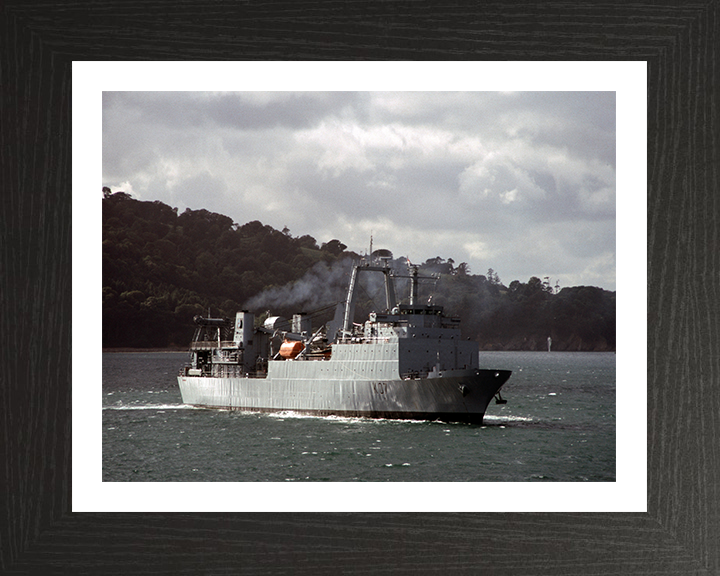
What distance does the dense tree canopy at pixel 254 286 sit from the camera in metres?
13.5

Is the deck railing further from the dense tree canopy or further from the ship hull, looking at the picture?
the ship hull

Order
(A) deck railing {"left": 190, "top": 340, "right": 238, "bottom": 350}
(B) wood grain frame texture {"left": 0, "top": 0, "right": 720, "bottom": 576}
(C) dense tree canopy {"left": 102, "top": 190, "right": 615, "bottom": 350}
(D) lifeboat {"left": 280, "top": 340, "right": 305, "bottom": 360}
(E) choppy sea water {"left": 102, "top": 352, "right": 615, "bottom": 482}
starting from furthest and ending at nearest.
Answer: (A) deck railing {"left": 190, "top": 340, "right": 238, "bottom": 350}, (D) lifeboat {"left": 280, "top": 340, "right": 305, "bottom": 360}, (C) dense tree canopy {"left": 102, "top": 190, "right": 615, "bottom": 350}, (E) choppy sea water {"left": 102, "top": 352, "right": 615, "bottom": 482}, (B) wood grain frame texture {"left": 0, "top": 0, "right": 720, "bottom": 576}

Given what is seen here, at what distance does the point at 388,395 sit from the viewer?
46.3 feet

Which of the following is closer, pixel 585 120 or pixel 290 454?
pixel 585 120

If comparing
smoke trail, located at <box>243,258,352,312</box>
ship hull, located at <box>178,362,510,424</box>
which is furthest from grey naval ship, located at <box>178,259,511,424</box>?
smoke trail, located at <box>243,258,352,312</box>

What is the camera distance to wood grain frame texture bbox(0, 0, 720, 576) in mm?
5676

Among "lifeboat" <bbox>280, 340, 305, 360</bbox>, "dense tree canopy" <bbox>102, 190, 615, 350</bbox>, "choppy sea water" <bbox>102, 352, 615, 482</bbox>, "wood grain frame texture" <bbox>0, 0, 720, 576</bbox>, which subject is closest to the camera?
"wood grain frame texture" <bbox>0, 0, 720, 576</bbox>

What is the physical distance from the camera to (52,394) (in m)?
5.86

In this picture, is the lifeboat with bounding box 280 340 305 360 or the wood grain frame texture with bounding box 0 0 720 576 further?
the lifeboat with bounding box 280 340 305 360

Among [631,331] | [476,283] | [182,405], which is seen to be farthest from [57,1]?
[182,405]

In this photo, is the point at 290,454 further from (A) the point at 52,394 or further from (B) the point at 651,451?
(B) the point at 651,451

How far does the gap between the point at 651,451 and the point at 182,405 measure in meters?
15.0

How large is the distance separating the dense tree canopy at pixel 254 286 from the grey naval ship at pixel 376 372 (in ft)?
2.64

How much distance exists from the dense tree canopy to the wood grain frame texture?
14.4ft
